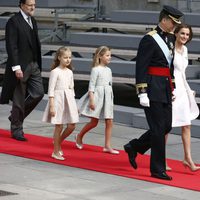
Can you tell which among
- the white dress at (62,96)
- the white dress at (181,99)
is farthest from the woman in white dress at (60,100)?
the white dress at (181,99)

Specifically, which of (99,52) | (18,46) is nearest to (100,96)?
(99,52)

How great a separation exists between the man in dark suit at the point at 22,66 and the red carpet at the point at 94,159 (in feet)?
1.27

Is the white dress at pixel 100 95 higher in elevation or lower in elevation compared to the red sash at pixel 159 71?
lower

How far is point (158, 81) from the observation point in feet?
38.1

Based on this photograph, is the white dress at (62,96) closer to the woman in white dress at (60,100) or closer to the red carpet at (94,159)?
the woman in white dress at (60,100)

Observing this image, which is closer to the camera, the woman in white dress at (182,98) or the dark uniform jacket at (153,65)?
the dark uniform jacket at (153,65)

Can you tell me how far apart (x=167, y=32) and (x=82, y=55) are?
31.3 feet

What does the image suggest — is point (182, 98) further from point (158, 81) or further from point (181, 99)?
point (158, 81)

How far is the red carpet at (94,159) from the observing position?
11.7 metres

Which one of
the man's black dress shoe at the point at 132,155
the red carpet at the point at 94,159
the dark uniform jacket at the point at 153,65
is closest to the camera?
the dark uniform jacket at the point at 153,65

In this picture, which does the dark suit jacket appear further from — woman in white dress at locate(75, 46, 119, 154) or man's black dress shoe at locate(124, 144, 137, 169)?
man's black dress shoe at locate(124, 144, 137, 169)

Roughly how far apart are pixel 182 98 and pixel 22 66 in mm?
2731

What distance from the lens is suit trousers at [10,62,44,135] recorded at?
14039 mm

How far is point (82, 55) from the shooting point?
2119cm
